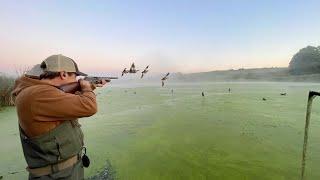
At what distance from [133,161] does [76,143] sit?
347 cm

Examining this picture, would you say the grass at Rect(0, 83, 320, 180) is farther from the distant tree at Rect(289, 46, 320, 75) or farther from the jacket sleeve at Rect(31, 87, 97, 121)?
the distant tree at Rect(289, 46, 320, 75)

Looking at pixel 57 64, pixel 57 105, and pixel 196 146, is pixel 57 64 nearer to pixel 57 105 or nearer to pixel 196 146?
pixel 57 105

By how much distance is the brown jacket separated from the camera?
8.44ft

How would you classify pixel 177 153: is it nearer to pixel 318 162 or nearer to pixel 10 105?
pixel 318 162

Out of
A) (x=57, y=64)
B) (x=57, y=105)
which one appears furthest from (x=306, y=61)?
(x=57, y=105)

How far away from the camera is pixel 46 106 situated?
2.57 m

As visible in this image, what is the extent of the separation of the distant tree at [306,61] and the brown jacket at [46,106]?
201 feet

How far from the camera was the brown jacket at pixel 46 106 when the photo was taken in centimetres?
257

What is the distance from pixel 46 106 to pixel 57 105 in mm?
82

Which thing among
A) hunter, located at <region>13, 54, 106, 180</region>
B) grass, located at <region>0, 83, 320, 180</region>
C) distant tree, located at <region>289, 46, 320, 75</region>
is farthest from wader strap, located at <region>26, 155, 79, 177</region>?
distant tree, located at <region>289, 46, 320, 75</region>

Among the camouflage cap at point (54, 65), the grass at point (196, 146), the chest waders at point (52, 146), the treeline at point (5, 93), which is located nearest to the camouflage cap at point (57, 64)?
the camouflage cap at point (54, 65)

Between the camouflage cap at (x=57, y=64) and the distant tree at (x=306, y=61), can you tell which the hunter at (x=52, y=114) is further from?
the distant tree at (x=306, y=61)

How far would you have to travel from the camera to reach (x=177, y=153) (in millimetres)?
6688

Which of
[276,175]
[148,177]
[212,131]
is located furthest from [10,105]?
[276,175]
